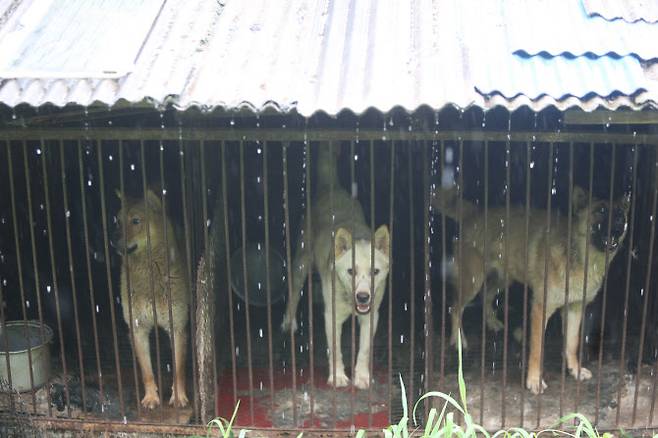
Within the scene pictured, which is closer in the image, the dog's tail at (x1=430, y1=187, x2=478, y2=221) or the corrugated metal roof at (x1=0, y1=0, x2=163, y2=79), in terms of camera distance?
the corrugated metal roof at (x1=0, y1=0, x2=163, y2=79)

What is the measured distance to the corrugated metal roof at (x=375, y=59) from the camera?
396 centimetres

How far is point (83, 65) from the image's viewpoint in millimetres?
4340

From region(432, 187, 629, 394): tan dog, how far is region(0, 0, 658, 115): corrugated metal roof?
1.39 meters

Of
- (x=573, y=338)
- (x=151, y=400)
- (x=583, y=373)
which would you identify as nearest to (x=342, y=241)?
(x=151, y=400)

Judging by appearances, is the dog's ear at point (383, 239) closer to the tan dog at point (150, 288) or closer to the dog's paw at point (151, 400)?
the tan dog at point (150, 288)

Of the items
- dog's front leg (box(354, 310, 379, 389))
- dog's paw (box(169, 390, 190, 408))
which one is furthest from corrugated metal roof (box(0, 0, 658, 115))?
dog's paw (box(169, 390, 190, 408))

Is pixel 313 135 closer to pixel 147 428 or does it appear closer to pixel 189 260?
pixel 189 260

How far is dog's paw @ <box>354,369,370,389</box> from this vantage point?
5.80 metres

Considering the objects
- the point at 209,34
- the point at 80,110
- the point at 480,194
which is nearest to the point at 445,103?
the point at 209,34

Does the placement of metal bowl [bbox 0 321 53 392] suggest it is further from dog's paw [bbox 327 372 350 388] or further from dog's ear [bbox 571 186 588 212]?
dog's ear [bbox 571 186 588 212]

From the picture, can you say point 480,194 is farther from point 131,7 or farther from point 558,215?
point 131,7

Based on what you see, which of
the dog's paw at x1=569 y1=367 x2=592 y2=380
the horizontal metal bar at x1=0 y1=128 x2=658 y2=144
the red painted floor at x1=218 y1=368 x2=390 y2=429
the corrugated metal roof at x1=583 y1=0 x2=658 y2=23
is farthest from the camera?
the dog's paw at x1=569 y1=367 x2=592 y2=380

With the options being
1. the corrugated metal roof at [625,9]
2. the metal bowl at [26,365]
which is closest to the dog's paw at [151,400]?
the metal bowl at [26,365]

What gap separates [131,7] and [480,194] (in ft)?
14.9
